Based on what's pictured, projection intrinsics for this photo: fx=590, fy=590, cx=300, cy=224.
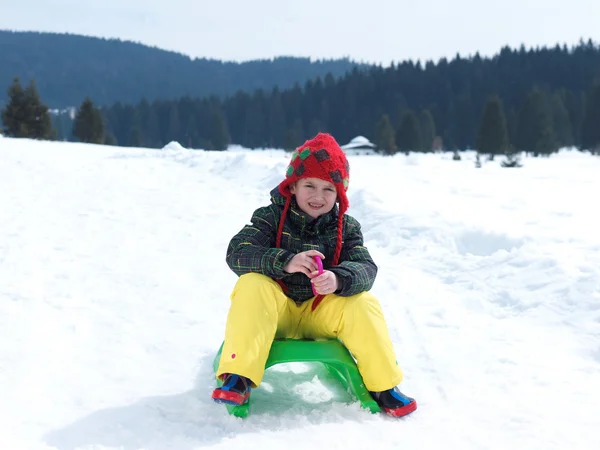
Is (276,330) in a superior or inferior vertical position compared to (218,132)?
inferior

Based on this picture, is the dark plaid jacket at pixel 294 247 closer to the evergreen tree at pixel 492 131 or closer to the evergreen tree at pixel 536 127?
the evergreen tree at pixel 492 131

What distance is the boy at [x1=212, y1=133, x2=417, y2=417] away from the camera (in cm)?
247

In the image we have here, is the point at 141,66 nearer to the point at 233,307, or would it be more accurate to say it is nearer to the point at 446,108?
the point at 446,108

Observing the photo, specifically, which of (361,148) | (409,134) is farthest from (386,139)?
(361,148)

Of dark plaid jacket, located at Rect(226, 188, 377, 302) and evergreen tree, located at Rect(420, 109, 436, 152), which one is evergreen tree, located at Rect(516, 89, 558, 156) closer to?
evergreen tree, located at Rect(420, 109, 436, 152)

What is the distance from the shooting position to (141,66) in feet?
648

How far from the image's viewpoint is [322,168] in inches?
110

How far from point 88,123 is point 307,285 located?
45.8m

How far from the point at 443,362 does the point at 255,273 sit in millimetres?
1197

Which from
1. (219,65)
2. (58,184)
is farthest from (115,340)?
(219,65)

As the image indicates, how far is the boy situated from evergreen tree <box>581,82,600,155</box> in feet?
166

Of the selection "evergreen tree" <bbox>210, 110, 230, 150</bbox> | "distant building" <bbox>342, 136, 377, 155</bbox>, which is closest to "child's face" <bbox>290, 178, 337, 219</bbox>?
"distant building" <bbox>342, 136, 377, 155</bbox>

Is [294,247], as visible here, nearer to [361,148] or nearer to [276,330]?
[276,330]

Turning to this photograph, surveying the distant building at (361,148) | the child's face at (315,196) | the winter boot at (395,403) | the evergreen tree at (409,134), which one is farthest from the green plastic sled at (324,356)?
the distant building at (361,148)
